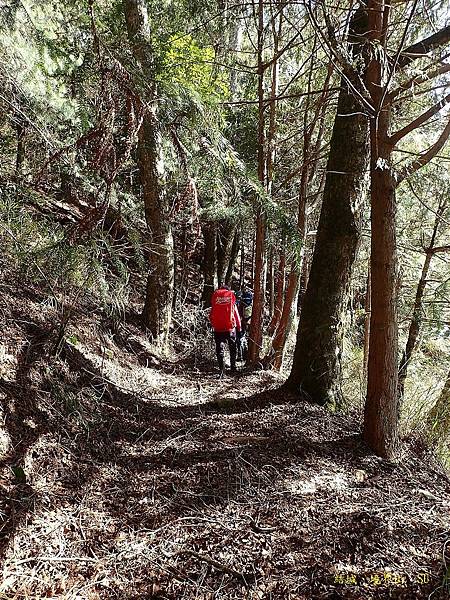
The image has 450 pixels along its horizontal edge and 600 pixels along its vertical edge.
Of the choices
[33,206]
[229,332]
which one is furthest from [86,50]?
[229,332]

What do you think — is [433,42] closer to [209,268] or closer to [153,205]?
[153,205]

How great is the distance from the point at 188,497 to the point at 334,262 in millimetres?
3238

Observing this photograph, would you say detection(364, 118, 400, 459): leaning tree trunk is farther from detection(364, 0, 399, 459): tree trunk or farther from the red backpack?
the red backpack

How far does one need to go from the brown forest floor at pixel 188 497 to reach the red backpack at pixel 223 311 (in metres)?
2.30

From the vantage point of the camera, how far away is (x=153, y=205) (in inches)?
313

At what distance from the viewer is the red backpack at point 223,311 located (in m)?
7.61

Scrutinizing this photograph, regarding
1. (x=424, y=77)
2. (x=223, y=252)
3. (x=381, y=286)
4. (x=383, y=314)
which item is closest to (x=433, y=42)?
(x=424, y=77)

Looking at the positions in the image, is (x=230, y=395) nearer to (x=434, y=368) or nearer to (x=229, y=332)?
(x=229, y=332)

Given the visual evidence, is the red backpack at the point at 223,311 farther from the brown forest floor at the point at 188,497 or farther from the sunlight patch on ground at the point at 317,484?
the sunlight patch on ground at the point at 317,484

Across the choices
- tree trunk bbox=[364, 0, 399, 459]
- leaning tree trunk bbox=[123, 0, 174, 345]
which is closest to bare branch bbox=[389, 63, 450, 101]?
tree trunk bbox=[364, 0, 399, 459]

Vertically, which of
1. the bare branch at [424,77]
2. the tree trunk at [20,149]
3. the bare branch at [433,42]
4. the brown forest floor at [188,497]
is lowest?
the brown forest floor at [188,497]

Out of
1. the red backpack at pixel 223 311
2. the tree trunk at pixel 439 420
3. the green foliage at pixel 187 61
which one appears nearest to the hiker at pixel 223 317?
the red backpack at pixel 223 311

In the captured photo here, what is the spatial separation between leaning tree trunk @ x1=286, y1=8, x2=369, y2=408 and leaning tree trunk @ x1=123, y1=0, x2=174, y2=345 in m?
2.65

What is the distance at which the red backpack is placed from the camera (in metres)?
7.61
